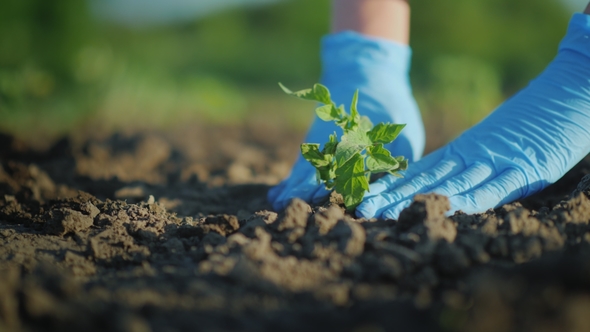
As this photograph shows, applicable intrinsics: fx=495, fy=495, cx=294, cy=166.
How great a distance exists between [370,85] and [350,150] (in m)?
1.02

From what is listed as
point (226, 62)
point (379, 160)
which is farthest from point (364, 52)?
point (226, 62)

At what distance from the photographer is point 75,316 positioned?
3.58 ft

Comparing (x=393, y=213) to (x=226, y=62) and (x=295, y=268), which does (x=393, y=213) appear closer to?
(x=295, y=268)

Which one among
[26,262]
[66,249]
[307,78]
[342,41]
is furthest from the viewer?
[307,78]

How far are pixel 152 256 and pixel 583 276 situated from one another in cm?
123

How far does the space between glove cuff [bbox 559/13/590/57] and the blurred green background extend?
193 cm

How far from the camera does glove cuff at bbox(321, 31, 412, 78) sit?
268 centimetres

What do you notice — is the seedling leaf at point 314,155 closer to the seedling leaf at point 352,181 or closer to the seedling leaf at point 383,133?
the seedling leaf at point 352,181

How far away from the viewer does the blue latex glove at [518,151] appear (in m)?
1.93

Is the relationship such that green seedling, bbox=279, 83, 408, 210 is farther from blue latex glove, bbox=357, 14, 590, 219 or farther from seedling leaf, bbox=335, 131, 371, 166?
blue latex glove, bbox=357, 14, 590, 219

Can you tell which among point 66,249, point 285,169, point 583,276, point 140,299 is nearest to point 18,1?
point 285,169

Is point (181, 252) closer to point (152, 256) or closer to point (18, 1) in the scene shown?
point (152, 256)

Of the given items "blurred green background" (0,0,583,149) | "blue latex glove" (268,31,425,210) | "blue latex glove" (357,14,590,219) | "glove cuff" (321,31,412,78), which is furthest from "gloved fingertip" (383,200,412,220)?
"blurred green background" (0,0,583,149)

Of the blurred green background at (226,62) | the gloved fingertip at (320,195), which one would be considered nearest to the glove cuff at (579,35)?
the gloved fingertip at (320,195)
